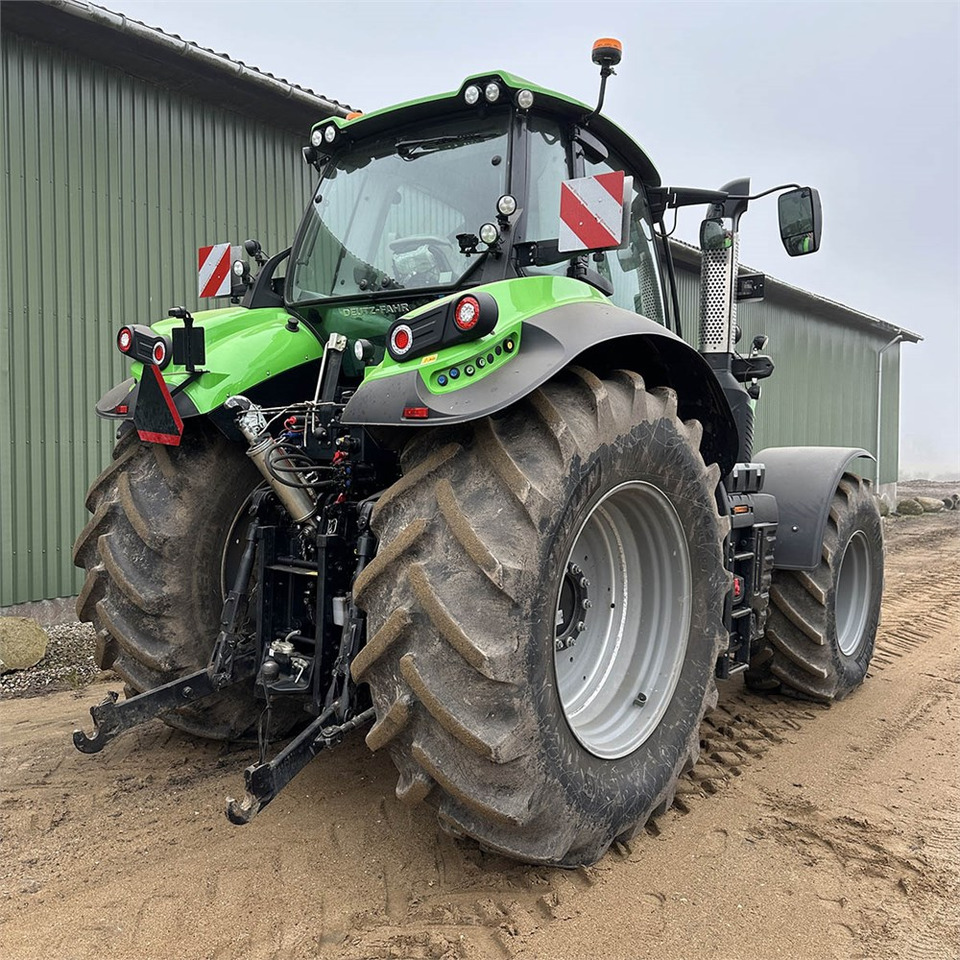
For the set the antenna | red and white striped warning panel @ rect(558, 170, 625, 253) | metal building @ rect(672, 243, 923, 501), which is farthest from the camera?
metal building @ rect(672, 243, 923, 501)

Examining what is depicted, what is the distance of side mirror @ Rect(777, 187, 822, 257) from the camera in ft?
12.6

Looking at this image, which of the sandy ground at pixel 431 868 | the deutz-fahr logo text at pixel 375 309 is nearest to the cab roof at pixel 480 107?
the deutz-fahr logo text at pixel 375 309

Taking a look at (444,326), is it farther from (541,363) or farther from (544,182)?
(544,182)

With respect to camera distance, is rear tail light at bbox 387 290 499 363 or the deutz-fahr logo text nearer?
rear tail light at bbox 387 290 499 363

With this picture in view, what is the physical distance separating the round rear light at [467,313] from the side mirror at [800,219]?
226cm

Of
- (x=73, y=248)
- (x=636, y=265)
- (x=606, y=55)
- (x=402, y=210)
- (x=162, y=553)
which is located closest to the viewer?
(x=606, y=55)

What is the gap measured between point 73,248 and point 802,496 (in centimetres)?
525

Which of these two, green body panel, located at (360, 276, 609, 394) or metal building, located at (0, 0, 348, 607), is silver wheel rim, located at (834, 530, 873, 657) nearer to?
green body panel, located at (360, 276, 609, 394)

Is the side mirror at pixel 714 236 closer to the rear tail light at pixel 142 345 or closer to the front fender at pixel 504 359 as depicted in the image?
the front fender at pixel 504 359

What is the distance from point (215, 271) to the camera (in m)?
3.91

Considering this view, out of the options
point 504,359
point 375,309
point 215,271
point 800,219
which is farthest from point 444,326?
point 800,219

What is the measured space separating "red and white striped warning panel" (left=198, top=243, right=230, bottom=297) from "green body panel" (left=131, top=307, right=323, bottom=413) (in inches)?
16.3

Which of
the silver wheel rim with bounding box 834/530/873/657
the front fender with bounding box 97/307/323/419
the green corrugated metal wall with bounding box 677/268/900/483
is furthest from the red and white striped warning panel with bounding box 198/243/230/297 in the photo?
the green corrugated metal wall with bounding box 677/268/900/483

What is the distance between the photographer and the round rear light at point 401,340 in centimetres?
241
